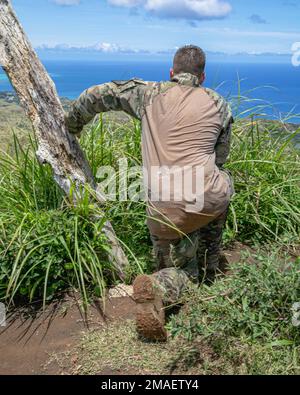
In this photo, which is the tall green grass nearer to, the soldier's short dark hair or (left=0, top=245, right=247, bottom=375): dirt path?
(left=0, top=245, right=247, bottom=375): dirt path

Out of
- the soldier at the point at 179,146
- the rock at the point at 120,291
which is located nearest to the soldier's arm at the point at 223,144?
the soldier at the point at 179,146

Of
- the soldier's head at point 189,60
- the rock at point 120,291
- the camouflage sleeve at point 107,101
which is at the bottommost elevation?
the rock at point 120,291

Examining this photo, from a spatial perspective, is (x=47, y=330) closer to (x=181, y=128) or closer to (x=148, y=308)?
(x=148, y=308)

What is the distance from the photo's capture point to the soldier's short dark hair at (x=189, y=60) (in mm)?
4145

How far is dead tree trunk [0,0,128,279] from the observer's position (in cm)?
421

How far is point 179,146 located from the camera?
3924 mm

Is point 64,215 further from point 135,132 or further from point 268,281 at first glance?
point 268,281

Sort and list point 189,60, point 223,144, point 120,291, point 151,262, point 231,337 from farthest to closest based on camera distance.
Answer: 1. point 151,262
2. point 120,291
3. point 223,144
4. point 189,60
5. point 231,337

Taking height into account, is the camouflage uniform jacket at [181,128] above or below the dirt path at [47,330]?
above

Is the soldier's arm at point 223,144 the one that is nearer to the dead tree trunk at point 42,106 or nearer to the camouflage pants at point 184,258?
the camouflage pants at point 184,258

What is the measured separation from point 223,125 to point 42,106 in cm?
136

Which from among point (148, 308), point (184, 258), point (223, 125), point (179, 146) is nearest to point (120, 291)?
point (184, 258)

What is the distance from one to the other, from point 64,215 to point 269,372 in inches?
77.3

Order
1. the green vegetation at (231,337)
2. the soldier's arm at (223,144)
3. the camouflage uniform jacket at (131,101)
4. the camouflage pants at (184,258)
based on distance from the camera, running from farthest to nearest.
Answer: the soldier's arm at (223,144)
the camouflage uniform jacket at (131,101)
the camouflage pants at (184,258)
the green vegetation at (231,337)
